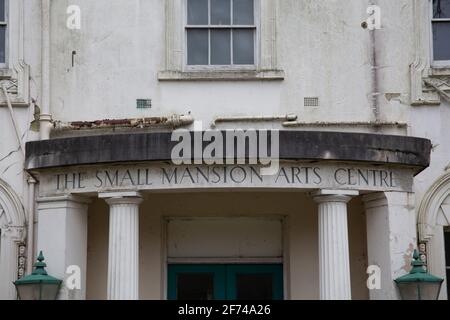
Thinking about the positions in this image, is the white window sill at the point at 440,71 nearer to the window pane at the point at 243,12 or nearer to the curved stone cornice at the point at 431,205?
the curved stone cornice at the point at 431,205

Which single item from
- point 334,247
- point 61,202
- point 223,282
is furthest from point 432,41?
point 61,202

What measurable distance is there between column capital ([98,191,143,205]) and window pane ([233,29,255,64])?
3251 mm

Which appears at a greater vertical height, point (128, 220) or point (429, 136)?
point (429, 136)

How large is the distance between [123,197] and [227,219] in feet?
8.35

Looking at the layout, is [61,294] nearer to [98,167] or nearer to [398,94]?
[98,167]

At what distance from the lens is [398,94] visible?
52.8 ft

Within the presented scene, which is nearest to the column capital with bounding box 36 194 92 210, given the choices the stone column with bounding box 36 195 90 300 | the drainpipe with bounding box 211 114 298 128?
the stone column with bounding box 36 195 90 300

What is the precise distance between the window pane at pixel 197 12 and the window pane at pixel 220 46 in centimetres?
26

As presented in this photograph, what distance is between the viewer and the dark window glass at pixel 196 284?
52.5 feet

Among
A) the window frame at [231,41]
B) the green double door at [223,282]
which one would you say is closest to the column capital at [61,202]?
the green double door at [223,282]

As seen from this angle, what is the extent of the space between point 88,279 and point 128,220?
215cm

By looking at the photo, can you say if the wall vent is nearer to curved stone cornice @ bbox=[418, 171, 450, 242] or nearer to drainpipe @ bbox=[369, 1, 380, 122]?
drainpipe @ bbox=[369, 1, 380, 122]
